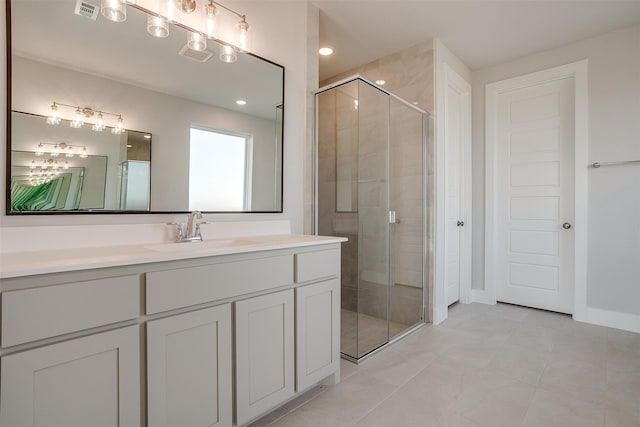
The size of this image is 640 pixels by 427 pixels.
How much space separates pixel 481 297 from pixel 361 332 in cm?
186

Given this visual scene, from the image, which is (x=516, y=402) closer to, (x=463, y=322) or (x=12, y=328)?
(x=463, y=322)

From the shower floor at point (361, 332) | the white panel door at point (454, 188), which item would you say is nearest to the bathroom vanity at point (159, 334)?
the shower floor at point (361, 332)

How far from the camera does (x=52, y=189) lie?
135cm

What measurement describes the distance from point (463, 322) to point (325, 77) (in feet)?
10.2

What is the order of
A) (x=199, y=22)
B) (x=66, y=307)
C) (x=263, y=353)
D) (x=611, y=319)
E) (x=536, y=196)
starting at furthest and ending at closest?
(x=536, y=196) → (x=611, y=319) → (x=199, y=22) → (x=263, y=353) → (x=66, y=307)

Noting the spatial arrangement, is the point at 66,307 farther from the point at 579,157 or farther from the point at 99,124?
the point at 579,157

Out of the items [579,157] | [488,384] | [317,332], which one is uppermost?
[579,157]

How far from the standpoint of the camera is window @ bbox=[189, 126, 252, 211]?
5.93 feet

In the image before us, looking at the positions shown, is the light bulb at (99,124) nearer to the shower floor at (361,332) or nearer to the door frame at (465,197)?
the shower floor at (361,332)

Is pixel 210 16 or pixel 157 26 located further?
pixel 210 16

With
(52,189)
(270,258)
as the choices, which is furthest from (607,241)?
(52,189)

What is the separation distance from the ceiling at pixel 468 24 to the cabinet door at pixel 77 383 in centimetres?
256

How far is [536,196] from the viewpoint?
3.31 m

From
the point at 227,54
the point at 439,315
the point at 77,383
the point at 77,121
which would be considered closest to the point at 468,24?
the point at 227,54
